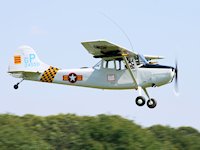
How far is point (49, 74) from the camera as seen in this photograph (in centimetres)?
2459

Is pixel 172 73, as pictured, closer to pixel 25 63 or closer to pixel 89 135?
pixel 25 63

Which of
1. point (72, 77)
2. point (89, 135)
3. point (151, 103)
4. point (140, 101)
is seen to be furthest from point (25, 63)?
point (89, 135)

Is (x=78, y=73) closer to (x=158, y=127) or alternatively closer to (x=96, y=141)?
(x=96, y=141)

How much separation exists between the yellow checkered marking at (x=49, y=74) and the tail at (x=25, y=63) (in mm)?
276

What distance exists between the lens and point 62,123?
67.9 meters

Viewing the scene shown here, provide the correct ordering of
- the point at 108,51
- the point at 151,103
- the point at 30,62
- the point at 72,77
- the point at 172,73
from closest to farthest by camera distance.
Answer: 1. the point at 172,73
2. the point at 108,51
3. the point at 151,103
4. the point at 72,77
5. the point at 30,62

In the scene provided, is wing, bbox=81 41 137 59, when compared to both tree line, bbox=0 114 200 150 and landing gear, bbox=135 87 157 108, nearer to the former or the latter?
landing gear, bbox=135 87 157 108

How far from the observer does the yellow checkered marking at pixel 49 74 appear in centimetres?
2452

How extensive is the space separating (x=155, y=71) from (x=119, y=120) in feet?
109

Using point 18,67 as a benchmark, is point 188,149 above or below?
below

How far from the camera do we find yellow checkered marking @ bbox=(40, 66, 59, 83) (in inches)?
965

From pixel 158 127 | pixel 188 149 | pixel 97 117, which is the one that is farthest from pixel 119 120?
pixel 158 127

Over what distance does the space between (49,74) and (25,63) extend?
1.32 metres

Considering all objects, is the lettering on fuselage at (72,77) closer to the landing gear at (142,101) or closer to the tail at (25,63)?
the tail at (25,63)
